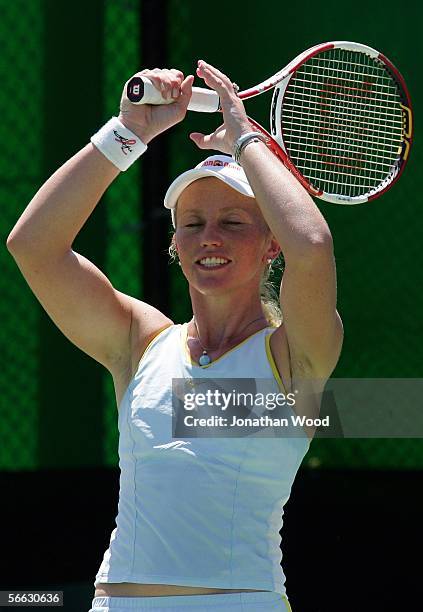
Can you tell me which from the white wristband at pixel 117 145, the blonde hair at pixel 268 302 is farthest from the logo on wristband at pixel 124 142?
the blonde hair at pixel 268 302

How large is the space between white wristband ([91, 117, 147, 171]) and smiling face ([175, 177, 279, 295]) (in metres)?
0.14

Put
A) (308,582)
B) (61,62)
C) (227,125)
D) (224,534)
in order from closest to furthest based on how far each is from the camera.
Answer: (224,534) → (227,125) → (308,582) → (61,62)

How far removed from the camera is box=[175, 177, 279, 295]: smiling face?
6.91 ft

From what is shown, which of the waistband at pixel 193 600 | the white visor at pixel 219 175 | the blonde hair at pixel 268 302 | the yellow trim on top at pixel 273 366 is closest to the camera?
the waistband at pixel 193 600

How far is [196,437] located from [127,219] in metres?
2.14

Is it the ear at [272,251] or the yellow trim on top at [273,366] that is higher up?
the ear at [272,251]

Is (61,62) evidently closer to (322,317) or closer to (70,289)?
(70,289)

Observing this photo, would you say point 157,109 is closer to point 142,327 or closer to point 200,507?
point 142,327

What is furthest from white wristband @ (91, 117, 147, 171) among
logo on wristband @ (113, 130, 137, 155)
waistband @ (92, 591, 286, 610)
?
waistband @ (92, 591, 286, 610)

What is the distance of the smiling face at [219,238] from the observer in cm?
211

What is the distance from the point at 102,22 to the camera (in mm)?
4023

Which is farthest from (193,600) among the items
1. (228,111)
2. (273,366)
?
(228,111)

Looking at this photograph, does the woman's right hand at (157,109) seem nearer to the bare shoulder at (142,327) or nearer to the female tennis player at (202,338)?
the female tennis player at (202,338)

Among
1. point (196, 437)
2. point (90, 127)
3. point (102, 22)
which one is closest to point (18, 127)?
point (90, 127)
